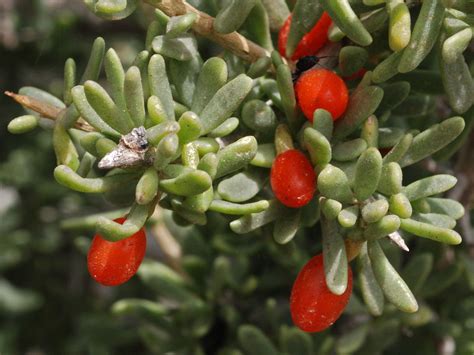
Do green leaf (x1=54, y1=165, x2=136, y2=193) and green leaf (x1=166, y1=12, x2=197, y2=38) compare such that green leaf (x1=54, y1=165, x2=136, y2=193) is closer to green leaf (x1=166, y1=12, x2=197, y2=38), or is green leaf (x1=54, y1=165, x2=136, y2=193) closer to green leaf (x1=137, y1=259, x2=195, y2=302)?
green leaf (x1=166, y1=12, x2=197, y2=38)

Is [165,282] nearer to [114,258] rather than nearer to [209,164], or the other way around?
[114,258]

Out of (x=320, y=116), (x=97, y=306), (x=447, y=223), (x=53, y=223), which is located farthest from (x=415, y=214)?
(x=53, y=223)

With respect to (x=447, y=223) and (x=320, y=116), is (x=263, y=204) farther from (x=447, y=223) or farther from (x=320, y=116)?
(x=447, y=223)

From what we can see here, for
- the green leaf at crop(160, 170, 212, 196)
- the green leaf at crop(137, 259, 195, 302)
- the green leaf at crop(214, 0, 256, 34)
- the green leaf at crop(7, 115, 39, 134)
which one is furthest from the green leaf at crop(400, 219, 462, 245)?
the green leaf at crop(137, 259, 195, 302)

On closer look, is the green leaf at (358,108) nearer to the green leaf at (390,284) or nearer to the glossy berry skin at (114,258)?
the green leaf at (390,284)

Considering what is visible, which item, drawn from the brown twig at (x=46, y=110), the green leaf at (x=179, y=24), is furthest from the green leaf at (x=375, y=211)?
the brown twig at (x=46, y=110)
